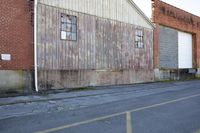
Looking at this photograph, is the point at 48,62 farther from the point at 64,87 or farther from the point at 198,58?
the point at 198,58

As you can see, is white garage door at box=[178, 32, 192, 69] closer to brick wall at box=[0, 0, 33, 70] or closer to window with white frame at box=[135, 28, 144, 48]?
window with white frame at box=[135, 28, 144, 48]

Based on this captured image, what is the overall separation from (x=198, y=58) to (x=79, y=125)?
31803 mm

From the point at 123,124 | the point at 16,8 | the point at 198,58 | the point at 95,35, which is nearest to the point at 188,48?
the point at 198,58

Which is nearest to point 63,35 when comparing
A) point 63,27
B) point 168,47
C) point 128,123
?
point 63,27

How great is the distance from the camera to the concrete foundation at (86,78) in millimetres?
15594

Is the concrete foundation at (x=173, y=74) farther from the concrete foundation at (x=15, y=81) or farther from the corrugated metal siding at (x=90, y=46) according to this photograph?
the concrete foundation at (x=15, y=81)

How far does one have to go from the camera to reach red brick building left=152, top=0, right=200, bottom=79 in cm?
2686

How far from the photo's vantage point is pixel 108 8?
20391mm

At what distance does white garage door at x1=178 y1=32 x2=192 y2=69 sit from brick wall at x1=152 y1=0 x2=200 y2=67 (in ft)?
2.32

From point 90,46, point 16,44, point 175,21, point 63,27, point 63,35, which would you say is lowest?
point 16,44

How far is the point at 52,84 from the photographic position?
15.8 metres

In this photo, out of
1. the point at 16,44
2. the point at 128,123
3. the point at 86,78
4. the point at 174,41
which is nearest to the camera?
the point at 128,123

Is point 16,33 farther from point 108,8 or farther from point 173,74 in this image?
point 173,74

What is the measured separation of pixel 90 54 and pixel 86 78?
170 cm
